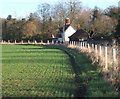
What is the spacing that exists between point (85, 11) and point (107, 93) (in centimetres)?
7416

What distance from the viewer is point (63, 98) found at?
9672 mm

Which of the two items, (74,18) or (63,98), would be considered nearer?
(63,98)

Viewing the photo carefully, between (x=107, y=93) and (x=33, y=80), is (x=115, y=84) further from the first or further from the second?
(x=33, y=80)

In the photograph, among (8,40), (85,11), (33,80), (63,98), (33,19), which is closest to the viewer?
(63,98)

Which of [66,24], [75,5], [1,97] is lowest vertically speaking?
[1,97]

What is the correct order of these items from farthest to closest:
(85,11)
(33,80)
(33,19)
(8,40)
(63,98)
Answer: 1. (33,19)
2. (8,40)
3. (85,11)
4. (33,80)
5. (63,98)

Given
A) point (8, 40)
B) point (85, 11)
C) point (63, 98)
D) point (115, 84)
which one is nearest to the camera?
point (63, 98)

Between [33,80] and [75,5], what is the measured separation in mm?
71620

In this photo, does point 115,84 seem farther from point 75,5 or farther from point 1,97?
point 75,5

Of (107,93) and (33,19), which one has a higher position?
(33,19)

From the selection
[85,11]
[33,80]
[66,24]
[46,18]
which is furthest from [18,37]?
[33,80]

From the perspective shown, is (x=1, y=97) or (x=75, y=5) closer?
(x=1, y=97)

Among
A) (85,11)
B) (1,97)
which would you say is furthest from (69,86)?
(85,11)

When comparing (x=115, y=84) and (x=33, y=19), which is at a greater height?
(x=33, y=19)
